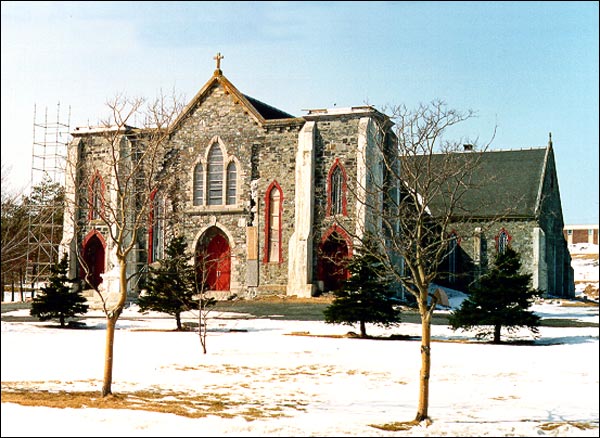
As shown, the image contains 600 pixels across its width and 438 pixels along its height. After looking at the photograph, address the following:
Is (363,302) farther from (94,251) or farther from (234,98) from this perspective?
(94,251)

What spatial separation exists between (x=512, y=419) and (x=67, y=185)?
28478 mm

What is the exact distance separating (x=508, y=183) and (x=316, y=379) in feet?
116

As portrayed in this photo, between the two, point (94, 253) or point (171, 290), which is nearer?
point (171, 290)

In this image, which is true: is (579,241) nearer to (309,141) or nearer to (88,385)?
(309,141)

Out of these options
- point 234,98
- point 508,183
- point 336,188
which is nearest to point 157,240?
point 234,98

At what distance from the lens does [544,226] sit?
47969 mm

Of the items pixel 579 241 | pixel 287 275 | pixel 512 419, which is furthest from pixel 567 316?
pixel 579 241

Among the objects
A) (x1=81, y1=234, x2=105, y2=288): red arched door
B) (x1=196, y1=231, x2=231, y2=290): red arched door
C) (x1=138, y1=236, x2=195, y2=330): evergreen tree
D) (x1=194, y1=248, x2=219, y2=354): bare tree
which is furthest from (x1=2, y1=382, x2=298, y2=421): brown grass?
(x1=81, y1=234, x2=105, y2=288): red arched door

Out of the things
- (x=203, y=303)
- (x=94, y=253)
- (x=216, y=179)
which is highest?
(x=216, y=179)

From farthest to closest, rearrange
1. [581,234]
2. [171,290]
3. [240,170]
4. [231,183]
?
[581,234], [231,183], [240,170], [171,290]

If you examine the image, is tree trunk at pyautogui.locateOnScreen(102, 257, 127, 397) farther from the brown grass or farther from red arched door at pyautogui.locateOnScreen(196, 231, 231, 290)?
red arched door at pyautogui.locateOnScreen(196, 231, 231, 290)

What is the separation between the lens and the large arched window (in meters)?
40.1

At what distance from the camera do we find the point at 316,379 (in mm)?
16250

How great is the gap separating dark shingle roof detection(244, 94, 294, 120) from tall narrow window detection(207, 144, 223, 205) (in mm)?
3324
